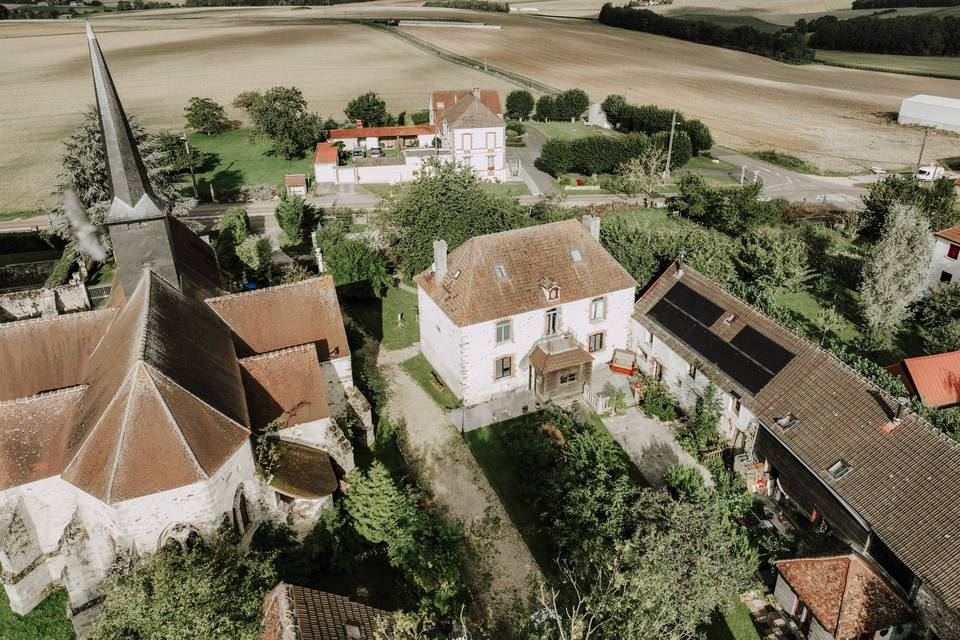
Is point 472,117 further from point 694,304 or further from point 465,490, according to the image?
point 465,490

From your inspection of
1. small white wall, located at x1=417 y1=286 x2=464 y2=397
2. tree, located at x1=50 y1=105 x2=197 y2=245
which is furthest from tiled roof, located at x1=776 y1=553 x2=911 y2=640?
tree, located at x1=50 y1=105 x2=197 y2=245

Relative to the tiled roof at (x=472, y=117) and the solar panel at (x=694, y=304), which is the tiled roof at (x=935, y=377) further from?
the tiled roof at (x=472, y=117)

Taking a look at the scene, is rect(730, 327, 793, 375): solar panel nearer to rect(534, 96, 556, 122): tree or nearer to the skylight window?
the skylight window

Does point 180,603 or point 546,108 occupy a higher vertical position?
point 546,108

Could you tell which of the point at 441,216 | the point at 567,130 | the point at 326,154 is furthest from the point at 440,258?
the point at 567,130

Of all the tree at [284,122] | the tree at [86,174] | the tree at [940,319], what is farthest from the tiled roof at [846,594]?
the tree at [284,122]

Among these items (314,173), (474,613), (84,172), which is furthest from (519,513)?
(314,173)
